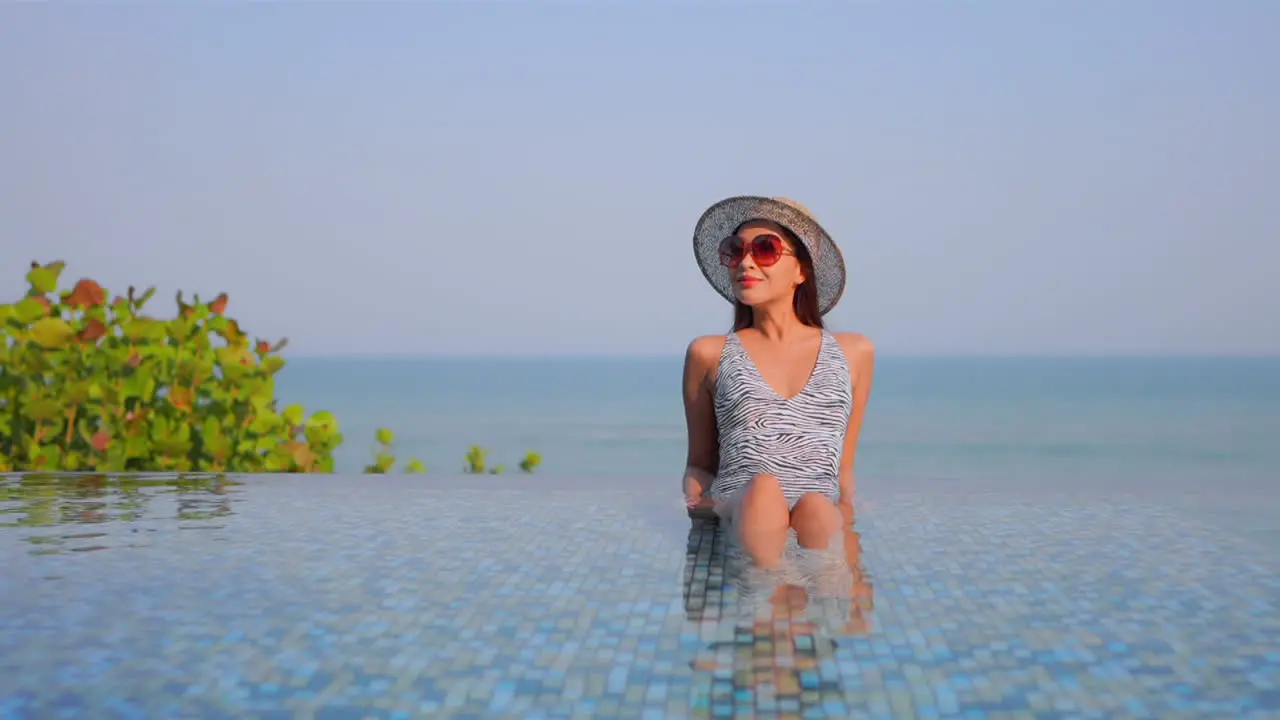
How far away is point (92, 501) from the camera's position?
582 cm

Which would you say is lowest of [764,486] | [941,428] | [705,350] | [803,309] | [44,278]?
[941,428]

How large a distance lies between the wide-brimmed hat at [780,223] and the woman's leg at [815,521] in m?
1.01

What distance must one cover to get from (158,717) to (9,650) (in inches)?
31.7

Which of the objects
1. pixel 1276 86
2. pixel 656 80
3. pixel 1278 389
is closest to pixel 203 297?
pixel 656 80

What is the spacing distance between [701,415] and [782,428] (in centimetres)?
43

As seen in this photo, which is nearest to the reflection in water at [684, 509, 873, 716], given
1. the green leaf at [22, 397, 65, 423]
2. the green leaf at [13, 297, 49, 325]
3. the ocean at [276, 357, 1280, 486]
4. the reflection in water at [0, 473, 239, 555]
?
the reflection in water at [0, 473, 239, 555]

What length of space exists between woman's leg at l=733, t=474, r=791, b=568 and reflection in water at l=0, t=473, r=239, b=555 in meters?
2.31

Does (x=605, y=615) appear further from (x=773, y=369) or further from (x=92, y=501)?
(x=92, y=501)

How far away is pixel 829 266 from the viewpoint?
5.04 metres

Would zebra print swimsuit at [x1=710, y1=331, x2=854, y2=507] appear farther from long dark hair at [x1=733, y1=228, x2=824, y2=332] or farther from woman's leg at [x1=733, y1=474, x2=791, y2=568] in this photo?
woman's leg at [x1=733, y1=474, x2=791, y2=568]

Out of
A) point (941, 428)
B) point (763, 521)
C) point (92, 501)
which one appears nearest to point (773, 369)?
point (763, 521)

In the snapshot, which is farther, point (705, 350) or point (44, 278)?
point (44, 278)

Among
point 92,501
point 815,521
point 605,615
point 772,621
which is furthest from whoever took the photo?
point 92,501

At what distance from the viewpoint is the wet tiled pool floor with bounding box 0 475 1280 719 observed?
2650mm
